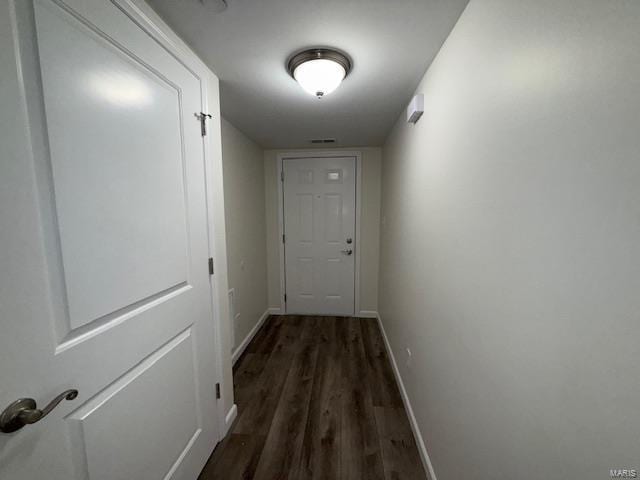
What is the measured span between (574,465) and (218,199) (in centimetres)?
164

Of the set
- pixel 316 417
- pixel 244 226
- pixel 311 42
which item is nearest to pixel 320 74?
pixel 311 42

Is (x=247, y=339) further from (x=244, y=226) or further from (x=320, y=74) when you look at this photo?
(x=320, y=74)

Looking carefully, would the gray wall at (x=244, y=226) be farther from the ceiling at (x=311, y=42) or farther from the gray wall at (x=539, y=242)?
the gray wall at (x=539, y=242)

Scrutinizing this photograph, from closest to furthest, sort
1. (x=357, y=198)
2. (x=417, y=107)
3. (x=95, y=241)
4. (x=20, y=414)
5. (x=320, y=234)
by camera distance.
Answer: (x=20, y=414), (x=95, y=241), (x=417, y=107), (x=357, y=198), (x=320, y=234)

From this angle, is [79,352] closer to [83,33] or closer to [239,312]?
[83,33]

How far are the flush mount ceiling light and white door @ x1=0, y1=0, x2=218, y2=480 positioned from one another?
54 centimetres

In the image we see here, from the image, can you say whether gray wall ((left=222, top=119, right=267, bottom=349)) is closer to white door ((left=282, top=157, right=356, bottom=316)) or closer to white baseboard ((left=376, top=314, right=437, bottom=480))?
white door ((left=282, top=157, right=356, bottom=316))

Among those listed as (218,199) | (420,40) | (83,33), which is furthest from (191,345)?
(420,40)

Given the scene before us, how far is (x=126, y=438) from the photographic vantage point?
867mm

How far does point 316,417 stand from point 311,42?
7.23 ft

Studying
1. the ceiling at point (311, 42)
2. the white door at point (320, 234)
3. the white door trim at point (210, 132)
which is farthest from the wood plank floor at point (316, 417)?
the ceiling at point (311, 42)

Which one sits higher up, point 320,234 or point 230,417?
point 320,234

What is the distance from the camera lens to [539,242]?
59cm

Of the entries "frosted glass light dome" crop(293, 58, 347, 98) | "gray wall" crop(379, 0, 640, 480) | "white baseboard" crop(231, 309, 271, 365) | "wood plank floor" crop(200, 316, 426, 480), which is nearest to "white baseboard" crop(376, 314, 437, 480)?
"wood plank floor" crop(200, 316, 426, 480)
